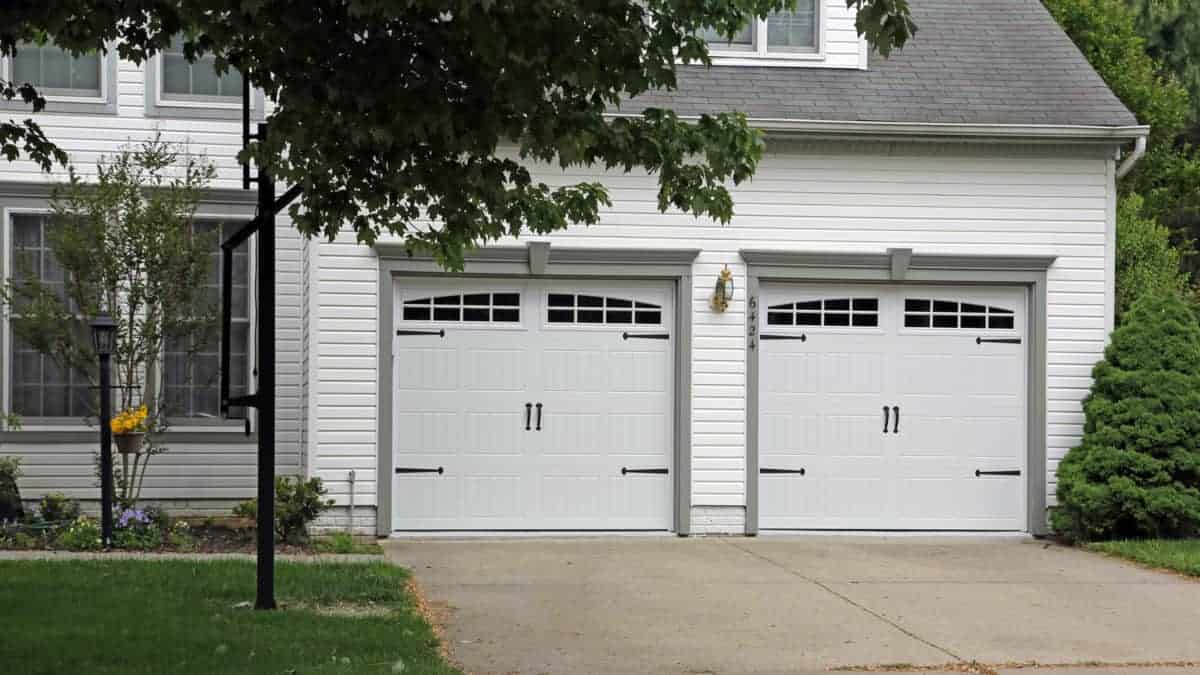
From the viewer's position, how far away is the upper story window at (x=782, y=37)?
15258mm

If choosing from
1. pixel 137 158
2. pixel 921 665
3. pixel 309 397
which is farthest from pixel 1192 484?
pixel 137 158

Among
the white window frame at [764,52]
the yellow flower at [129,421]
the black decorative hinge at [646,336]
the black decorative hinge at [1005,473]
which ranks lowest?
the black decorative hinge at [1005,473]

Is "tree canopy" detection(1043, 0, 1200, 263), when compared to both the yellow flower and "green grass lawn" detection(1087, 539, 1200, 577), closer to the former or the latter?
"green grass lawn" detection(1087, 539, 1200, 577)

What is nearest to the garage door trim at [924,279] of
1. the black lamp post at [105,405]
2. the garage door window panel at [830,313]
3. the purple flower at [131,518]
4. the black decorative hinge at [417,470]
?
the garage door window panel at [830,313]

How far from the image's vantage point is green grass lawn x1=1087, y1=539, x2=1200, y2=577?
12.2 meters

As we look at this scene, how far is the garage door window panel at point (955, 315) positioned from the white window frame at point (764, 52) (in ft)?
8.77

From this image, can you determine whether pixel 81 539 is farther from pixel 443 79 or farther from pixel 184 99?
pixel 443 79

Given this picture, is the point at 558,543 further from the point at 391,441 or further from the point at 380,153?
the point at 380,153

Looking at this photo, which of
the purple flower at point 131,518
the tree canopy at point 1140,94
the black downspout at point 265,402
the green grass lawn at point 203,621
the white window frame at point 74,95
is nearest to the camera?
the green grass lawn at point 203,621

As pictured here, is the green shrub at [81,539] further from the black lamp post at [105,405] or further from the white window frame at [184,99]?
the white window frame at [184,99]

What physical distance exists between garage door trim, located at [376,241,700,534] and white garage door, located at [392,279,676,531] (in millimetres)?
108

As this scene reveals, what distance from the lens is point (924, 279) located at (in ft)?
48.0

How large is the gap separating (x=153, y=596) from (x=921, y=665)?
489 centimetres

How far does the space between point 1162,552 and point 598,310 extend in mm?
5451
